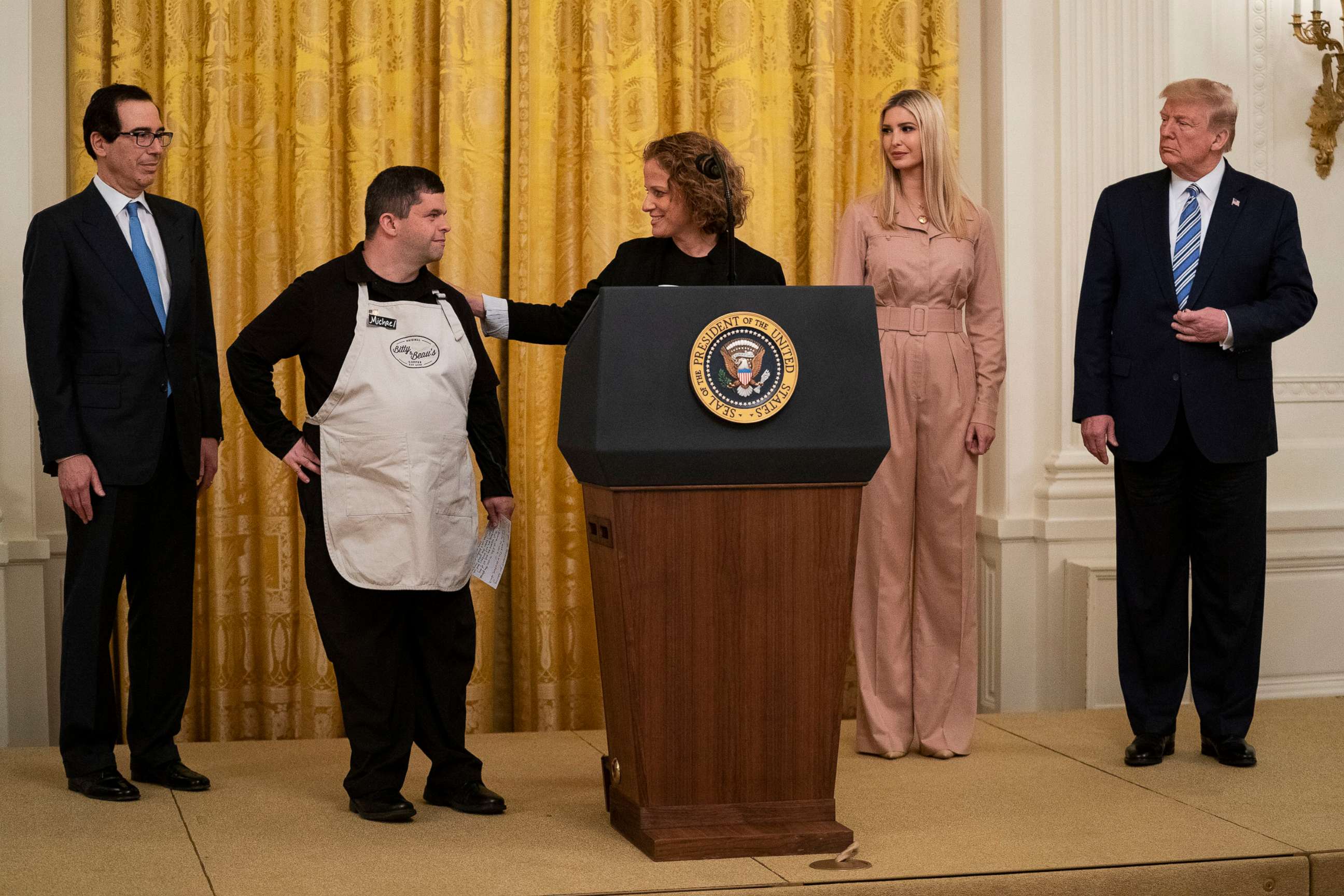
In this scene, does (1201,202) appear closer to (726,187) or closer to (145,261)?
(726,187)

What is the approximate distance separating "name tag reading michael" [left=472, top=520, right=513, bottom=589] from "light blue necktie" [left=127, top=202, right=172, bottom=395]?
79 cm

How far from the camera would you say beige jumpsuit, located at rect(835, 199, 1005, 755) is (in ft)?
11.7

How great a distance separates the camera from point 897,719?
360cm

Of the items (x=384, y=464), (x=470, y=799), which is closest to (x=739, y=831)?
(x=470, y=799)

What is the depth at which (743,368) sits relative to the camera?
2506 mm

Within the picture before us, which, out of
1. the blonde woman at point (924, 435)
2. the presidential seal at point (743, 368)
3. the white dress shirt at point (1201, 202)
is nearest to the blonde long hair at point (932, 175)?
the blonde woman at point (924, 435)

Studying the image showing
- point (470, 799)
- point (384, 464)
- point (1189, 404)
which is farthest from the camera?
point (1189, 404)

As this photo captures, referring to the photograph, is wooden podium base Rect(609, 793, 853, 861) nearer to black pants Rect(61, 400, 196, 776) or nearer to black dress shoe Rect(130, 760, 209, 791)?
black dress shoe Rect(130, 760, 209, 791)

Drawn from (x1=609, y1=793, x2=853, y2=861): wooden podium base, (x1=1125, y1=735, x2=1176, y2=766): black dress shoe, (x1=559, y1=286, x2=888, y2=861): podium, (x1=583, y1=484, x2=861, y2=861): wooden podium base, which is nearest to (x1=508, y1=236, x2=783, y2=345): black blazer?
(x1=559, y1=286, x2=888, y2=861): podium

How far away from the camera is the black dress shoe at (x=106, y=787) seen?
3053 millimetres

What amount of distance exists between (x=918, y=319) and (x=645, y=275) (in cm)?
79

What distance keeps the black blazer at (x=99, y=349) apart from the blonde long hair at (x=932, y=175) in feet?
5.59

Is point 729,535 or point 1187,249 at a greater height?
point 1187,249

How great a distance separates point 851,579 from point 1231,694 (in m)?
1.36
